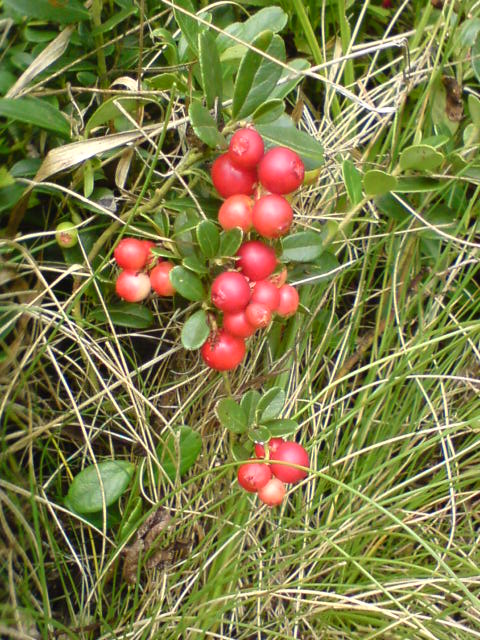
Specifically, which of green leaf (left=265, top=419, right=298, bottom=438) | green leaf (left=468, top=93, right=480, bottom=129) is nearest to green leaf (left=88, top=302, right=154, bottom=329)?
green leaf (left=265, top=419, right=298, bottom=438)

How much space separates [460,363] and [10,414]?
1.06 meters

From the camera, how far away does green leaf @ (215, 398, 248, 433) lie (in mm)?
1257

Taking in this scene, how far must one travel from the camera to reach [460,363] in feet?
5.41

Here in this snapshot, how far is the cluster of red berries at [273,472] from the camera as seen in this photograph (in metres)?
1.22

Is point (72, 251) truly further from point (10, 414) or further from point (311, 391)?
point (311, 391)

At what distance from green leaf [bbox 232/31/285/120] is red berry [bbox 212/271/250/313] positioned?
294 millimetres

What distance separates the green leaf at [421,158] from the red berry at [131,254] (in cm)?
54

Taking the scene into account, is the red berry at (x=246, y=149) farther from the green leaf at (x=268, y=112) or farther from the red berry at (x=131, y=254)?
the red berry at (x=131, y=254)

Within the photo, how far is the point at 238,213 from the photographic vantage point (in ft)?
3.61

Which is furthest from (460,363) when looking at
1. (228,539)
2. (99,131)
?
(99,131)

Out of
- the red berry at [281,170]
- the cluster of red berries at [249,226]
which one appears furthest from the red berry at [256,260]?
the red berry at [281,170]

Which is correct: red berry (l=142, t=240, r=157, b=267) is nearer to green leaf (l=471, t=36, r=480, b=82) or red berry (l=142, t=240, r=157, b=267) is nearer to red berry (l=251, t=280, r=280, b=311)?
red berry (l=251, t=280, r=280, b=311)

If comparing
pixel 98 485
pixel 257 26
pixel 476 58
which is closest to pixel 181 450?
pixel 98 485

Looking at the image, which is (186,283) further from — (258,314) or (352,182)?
(352,182)
